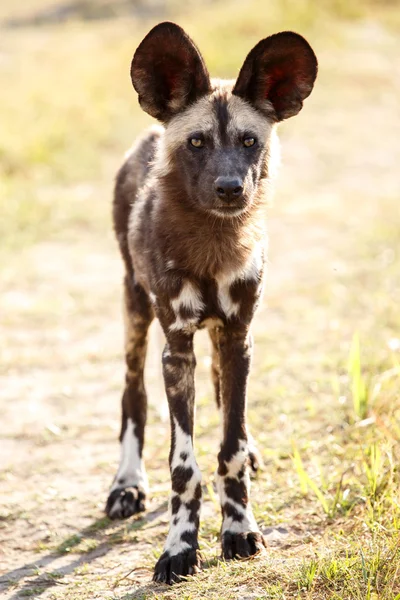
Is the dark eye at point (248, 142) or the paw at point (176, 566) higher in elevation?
the dark eye at point (248, 142)

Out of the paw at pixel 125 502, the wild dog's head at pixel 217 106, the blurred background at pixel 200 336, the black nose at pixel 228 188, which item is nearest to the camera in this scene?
the black nose at pixel 228 188

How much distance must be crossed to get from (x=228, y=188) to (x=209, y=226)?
1.00 feet

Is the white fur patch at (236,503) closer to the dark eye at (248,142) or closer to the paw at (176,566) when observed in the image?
the paw at (176,566)

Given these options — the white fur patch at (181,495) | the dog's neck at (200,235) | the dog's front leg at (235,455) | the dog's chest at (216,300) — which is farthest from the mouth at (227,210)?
the white fur patch at (181,495)

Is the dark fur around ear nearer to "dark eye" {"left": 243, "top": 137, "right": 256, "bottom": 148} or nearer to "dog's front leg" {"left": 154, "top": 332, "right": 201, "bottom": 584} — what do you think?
"dark eye" {"left": 243, "top": 137, "right": 256, "bottom": 148}

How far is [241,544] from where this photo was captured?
10.4ft

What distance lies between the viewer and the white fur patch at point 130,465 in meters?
3.86

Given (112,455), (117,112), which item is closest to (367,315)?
(112,455)

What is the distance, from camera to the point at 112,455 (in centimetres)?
436

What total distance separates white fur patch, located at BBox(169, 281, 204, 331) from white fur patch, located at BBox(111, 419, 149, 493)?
0.89 m

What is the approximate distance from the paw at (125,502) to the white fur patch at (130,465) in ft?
0.10

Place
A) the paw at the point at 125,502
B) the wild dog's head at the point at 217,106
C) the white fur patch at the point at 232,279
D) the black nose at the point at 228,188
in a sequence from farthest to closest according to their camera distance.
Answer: the paw at the point at 125,502, the white fur patch at the point at 232,279, the wild dog's head at the point at 217,106, the black nose at the point at 228,188

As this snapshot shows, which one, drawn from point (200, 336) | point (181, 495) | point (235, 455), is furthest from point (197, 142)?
point (200, 336)

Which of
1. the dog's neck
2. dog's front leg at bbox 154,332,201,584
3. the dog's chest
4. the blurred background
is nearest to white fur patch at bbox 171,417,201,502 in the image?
dog's front leg at bbox 154,332,201,584
